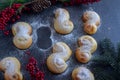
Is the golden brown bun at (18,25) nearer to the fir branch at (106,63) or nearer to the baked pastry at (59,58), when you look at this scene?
the baked pastry at (59,58)

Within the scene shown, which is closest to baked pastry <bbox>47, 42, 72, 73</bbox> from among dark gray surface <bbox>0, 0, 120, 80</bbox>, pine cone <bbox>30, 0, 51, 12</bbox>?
dark gray surface <bbox>0, 0, 120, 80</bbox>

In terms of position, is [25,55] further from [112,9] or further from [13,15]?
[112,9]

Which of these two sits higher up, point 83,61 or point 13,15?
point 13,15

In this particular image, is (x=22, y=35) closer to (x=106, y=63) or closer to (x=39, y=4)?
(x=39, y=4)

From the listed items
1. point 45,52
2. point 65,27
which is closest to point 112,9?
point 65,27

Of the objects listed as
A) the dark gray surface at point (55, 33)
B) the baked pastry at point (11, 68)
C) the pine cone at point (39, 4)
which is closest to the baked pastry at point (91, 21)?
the dark gray surface at point (55, 33)

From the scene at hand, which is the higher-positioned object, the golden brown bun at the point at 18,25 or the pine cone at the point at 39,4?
the pine cone at the point at 39,4
